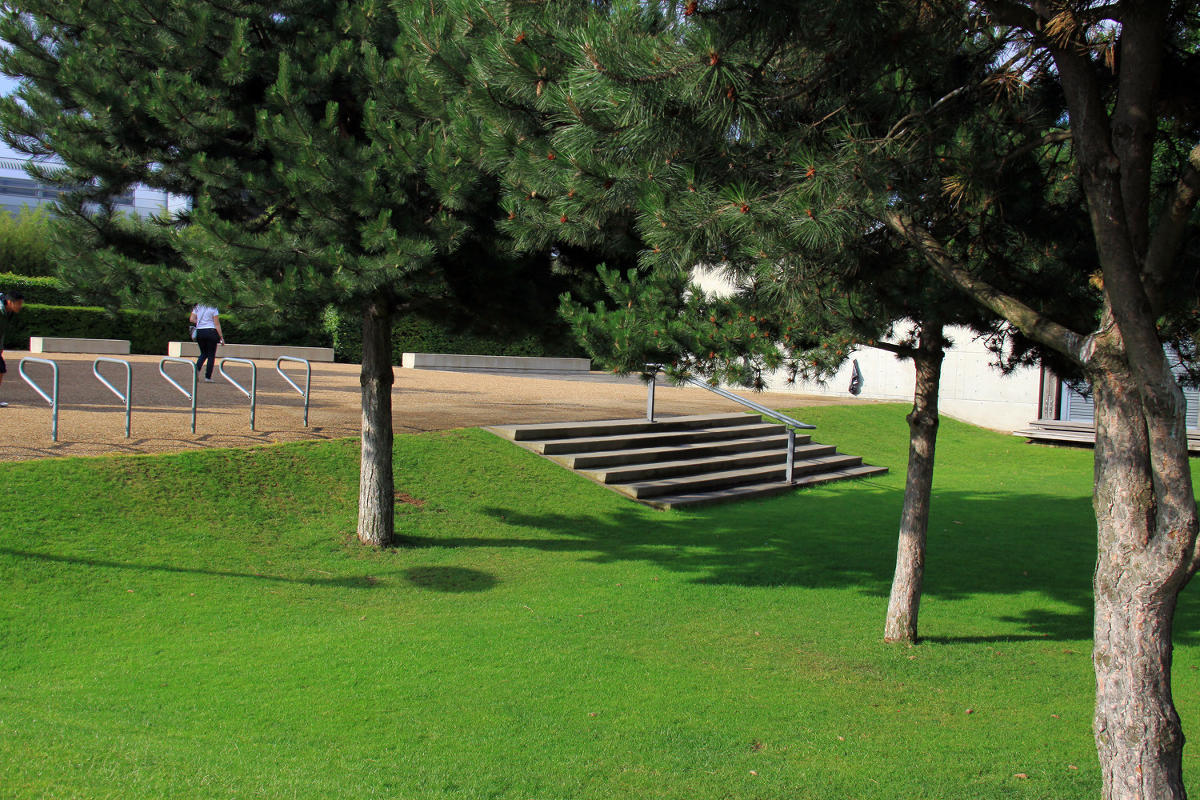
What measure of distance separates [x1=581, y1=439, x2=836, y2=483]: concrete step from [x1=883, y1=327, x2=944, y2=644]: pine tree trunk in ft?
18.2

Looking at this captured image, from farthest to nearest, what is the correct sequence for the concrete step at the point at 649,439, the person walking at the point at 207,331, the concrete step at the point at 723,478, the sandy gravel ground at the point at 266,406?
the person walking at the point at 207,331
the concrete step at the point at 649,439
the concrete step at the point at 723,478
the sandy gravel ground at the point at 266,406

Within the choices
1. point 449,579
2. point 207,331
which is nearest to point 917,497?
point 449,579

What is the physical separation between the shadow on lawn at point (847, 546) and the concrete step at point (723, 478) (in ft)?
1.86

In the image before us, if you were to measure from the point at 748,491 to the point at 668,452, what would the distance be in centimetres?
132

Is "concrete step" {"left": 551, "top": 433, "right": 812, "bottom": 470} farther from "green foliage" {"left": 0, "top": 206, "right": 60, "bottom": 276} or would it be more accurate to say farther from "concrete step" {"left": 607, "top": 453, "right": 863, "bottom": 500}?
"green foliage" {"left": 0, "top": 206, "right": 60, "bottom": 276}

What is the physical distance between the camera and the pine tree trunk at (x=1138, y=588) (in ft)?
11.2

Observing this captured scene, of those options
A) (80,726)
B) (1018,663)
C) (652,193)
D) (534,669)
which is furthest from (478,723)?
(1018,663)

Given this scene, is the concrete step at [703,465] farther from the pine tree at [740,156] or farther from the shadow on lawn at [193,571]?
the pine tree at [740,156]

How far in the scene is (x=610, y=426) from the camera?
43.9 ft

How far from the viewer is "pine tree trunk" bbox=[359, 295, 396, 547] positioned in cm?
872

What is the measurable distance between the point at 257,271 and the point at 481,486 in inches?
168

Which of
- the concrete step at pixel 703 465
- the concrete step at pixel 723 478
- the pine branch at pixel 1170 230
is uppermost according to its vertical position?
the pine branch at pixel 1170 230

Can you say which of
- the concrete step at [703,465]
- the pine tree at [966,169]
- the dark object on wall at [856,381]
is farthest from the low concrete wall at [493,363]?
the pine tree at [966,169]

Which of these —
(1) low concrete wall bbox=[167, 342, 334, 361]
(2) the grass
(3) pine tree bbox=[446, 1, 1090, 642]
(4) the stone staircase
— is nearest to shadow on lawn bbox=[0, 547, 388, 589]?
(2) the grass
